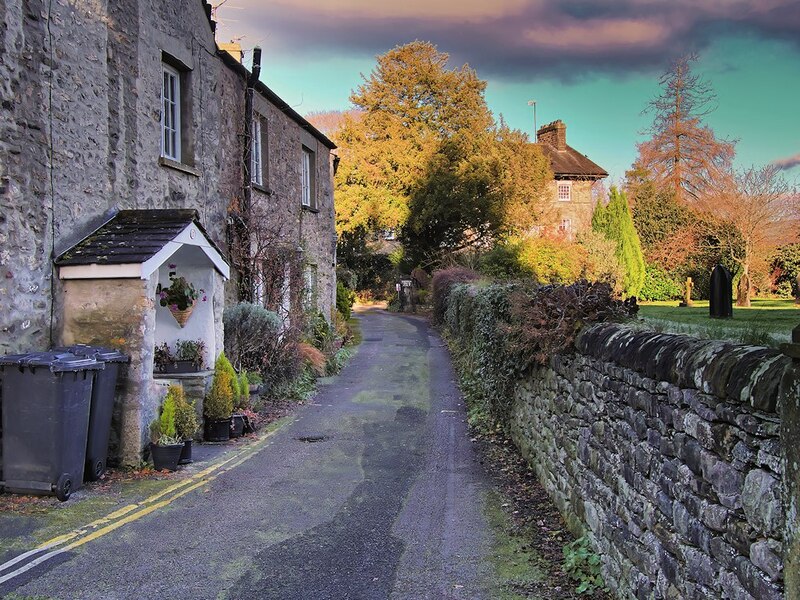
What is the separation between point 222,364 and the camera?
1022cm

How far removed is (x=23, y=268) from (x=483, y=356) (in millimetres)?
7886

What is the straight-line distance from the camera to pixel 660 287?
97.6ft

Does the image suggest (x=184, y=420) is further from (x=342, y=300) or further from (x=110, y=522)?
(x=342, y=300)

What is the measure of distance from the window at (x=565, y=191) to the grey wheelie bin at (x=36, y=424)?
1691 inches

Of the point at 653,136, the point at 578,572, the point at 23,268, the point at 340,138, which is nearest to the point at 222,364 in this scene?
the point at 23,268

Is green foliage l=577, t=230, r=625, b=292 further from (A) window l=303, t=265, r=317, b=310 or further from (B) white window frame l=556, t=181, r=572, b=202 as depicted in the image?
(B) white window frame l=556, t=181, r=572, b=202

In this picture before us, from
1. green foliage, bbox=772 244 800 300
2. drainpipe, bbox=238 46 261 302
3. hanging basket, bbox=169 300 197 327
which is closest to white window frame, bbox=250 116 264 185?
drainpipe, bbox=238 46 261 302

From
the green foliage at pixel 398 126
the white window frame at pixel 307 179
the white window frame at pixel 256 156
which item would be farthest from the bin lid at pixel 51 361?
the green foliage at pixel 398 126

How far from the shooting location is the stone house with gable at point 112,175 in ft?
24.3

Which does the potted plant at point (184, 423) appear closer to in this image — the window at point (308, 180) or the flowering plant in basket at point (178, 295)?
the flowering plant in basket at point (178, 295)

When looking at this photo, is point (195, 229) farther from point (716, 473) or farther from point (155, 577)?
point (716, 473)

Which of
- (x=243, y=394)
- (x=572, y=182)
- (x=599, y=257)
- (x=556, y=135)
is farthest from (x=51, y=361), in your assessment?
(x=556, y=135)

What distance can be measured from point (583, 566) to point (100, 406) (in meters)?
5.54

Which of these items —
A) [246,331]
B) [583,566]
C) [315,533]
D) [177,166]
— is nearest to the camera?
[583,566]
